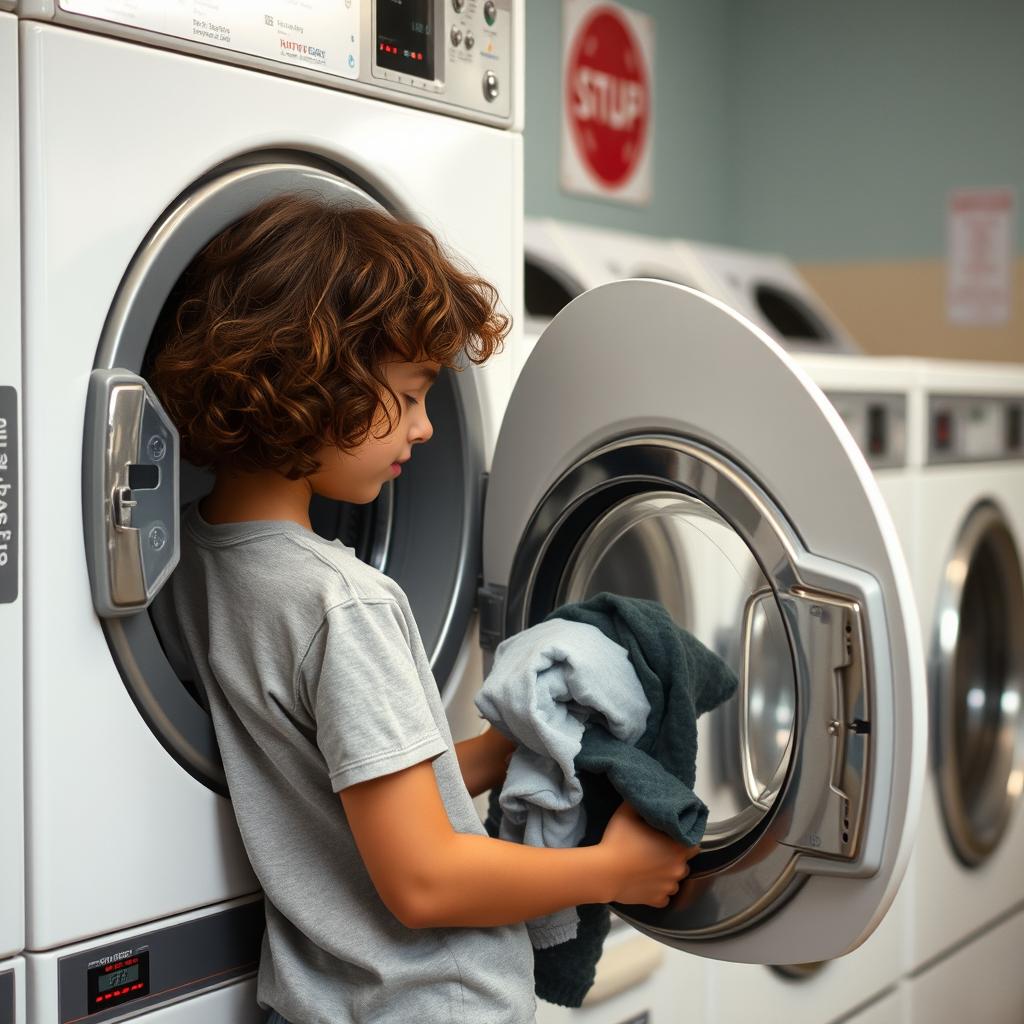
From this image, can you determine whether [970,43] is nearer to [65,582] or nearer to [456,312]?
[456,312]

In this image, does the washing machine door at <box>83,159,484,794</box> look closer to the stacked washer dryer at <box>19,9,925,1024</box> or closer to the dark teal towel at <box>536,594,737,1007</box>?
the stacked washer dryer at <box>19,9,925,1024</box>

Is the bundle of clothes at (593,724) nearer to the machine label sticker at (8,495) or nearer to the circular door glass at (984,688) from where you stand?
the machine label sticker at (8,495)

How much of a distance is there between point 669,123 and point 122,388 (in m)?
2.24

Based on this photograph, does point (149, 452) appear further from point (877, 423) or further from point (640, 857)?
point (877, 423)

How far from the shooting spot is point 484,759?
1087mm

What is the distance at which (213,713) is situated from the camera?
0.94 meters

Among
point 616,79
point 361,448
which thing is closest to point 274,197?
point 361,448

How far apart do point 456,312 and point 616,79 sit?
1.88 m

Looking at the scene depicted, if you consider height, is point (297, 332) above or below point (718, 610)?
above

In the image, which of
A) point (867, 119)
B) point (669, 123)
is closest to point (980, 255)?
point (867, 119)

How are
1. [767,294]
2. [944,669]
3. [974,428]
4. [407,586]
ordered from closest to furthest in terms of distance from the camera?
[407,586] < [944,669] < [974,428] < [767,294]

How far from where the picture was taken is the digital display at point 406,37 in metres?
1.05

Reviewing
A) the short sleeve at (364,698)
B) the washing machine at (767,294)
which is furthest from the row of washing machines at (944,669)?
the short sleeve at (364,698)

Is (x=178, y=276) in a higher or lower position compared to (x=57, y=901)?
higher
